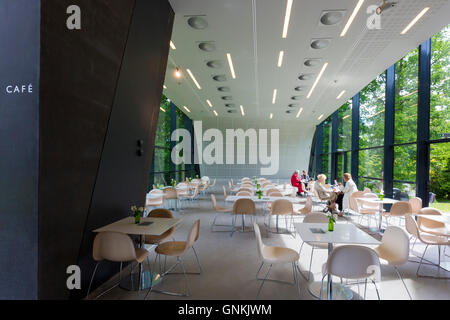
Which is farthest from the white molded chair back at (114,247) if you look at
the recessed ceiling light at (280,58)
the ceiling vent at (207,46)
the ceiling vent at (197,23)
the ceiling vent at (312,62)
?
the ceiling vent at (312,62)

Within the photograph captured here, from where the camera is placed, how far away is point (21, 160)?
2320 millimetres

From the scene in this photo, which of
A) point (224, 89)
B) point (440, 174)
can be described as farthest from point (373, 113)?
point (224, 89)

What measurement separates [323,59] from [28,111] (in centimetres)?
693

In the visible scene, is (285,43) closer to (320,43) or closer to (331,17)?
(320,43)

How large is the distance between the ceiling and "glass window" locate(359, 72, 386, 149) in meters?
0.55

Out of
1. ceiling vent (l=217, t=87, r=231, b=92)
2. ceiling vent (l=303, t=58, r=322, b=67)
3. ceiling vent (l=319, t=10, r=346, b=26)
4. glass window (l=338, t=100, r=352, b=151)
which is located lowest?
glass window (l=338, t=100, r=352, b=151)

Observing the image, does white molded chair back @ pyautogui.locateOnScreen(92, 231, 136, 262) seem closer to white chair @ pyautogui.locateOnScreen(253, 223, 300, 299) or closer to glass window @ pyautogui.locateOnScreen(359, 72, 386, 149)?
white chair @ pyautogui.locateOnScreen(253, 223, 300, 299)

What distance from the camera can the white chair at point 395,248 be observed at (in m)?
3.05

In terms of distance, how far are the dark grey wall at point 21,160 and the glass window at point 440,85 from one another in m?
7.70

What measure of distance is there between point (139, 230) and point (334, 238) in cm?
236

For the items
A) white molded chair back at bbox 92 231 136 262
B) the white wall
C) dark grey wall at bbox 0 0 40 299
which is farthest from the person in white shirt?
the white wall

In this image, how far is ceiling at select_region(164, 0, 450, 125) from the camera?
4.86 meters
